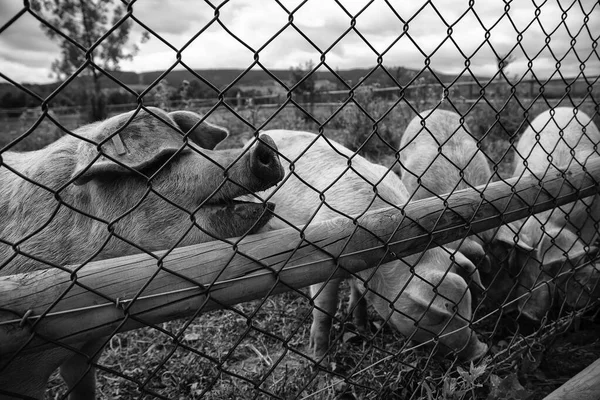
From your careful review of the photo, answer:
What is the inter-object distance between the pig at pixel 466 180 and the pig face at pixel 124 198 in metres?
1.80

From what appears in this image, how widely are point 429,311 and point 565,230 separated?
2.00 metres

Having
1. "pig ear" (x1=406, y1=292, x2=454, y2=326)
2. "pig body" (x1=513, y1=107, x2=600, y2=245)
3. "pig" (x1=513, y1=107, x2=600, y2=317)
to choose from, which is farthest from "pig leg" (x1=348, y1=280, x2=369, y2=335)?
"pig body" (x1=513, y1=107, x2=600, y2=245)

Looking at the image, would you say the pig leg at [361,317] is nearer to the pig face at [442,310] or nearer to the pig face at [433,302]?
the pig face at [433,302]

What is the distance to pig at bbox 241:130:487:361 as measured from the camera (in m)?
2.53

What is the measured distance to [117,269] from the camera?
47.9 inches

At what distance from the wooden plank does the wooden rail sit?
3.05 feet

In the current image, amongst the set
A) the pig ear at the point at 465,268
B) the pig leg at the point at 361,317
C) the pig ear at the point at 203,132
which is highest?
the pig ear at the point at 203,132

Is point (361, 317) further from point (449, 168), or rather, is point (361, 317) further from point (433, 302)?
point (449, 168)

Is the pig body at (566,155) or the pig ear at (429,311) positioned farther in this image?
the pig body at (566,155)

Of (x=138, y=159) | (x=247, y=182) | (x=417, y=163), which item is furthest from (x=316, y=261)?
(x=417, y=163)

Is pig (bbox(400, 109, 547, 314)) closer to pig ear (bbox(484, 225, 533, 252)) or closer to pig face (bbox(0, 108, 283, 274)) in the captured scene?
pig ear (bbox(484, 225, 533, 252))

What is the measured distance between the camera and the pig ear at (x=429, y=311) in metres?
2.49

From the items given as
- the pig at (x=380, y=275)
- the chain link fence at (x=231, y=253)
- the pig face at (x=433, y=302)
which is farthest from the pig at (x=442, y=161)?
the pig face at (x=433, y=302)

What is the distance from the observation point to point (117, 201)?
180 centimetres
